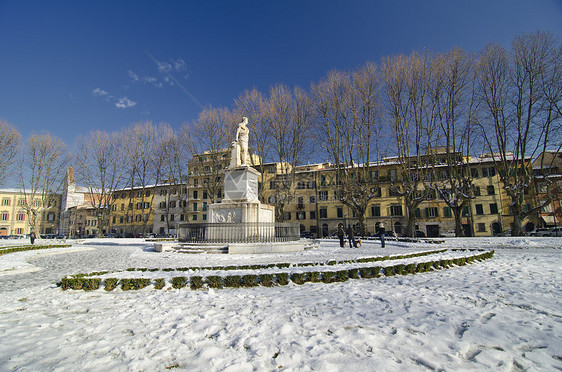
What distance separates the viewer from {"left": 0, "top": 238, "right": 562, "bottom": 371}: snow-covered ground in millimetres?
2875

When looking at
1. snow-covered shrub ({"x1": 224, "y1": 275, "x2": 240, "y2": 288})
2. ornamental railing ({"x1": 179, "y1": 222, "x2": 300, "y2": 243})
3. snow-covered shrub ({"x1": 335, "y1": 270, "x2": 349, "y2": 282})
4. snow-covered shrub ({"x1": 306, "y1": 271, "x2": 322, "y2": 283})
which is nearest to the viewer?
snow-covered shrub ({"x1": 224, "y1": 275, "x2": 240, "y2": 288})

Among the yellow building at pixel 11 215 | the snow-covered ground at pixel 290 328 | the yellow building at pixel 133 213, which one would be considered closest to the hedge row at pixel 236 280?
the snow-covered ground at pixel 290 328

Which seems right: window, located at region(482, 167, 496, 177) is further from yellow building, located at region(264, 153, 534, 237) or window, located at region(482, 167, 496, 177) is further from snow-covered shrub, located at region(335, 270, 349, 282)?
snow-covered shrub, located at region(335, 270, 349, 282)

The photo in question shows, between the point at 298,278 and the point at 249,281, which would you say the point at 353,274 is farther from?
the point at 249,281

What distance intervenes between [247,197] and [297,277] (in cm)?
947

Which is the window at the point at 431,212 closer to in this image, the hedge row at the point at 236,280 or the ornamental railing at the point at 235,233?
the ornamental railing at the point at 235,233

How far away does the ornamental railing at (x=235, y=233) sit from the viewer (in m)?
14.5

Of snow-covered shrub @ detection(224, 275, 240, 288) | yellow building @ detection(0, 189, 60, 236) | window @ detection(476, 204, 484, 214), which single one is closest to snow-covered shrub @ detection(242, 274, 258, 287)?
snow-covered shrub @ detection(224, 275, 240, 288)

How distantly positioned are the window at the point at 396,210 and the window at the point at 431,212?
3737 millimetres

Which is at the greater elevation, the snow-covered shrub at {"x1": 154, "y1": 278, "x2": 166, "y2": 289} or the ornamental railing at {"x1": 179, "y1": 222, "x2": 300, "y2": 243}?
the ornamental railing at {"x1": 179, "y1": 222, "x2": 300, "y2": 243}

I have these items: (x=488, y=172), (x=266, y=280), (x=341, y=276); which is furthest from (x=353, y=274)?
(x=488, y=172)

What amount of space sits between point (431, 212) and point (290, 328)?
4537 centimetres

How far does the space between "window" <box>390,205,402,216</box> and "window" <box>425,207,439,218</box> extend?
3.74 m

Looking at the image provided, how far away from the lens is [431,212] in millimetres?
43219
